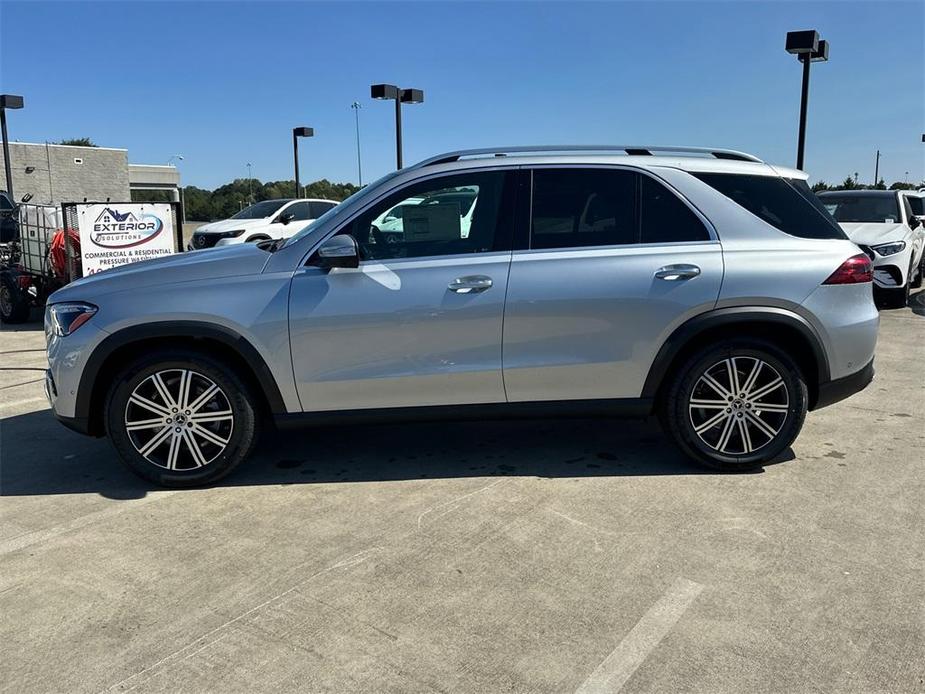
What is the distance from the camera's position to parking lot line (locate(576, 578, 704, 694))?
2.57m

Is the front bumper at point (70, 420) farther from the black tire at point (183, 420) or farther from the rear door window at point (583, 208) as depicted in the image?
the rear door window at point (583, 208)

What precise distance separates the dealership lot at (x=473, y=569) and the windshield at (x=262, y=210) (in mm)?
13024

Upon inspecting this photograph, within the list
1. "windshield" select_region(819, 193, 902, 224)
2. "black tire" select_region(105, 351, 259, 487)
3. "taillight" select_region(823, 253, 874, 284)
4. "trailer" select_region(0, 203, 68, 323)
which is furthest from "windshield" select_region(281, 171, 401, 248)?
"windshield" select_region(819, 193, 902, 224)

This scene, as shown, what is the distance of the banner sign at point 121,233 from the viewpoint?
10156mm

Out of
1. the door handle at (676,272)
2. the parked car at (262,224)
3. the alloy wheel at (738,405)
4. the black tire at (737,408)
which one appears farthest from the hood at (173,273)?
the parked car at (262,224)

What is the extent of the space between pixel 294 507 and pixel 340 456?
2.73 feet

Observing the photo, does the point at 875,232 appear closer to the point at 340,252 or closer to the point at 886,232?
the point at 886,232

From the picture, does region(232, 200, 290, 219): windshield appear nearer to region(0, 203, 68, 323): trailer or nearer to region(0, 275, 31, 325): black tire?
region(0, 203, 68, 323): trailer

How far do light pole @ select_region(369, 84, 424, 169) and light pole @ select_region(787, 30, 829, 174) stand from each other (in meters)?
9.56

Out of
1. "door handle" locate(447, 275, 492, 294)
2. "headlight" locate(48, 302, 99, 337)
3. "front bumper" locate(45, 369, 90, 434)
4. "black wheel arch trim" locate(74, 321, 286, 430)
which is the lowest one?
"front bumper" locate(45, 369, 90, 434)

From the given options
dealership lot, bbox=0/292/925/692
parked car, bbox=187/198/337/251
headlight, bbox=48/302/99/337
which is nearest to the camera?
dealership lot, bbox=0/292/925/692

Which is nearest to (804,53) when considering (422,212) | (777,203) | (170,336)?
(777,203)

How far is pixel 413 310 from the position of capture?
413cm

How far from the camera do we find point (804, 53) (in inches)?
602
